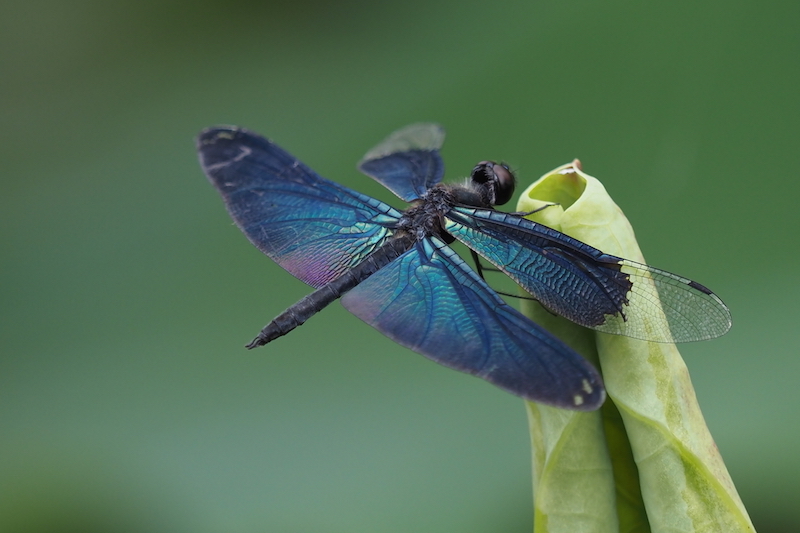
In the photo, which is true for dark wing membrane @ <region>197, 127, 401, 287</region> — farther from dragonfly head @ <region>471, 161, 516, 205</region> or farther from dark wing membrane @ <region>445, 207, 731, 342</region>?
dark wing membrane @ <region>445, 207, 731, 342</region>

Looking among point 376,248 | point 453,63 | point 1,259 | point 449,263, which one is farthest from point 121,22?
point 449,263

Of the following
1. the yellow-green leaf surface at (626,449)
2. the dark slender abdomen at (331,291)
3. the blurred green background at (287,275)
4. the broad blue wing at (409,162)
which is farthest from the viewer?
the blurred green background at (287,275)

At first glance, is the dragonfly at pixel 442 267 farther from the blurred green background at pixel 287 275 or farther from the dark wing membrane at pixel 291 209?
the blurred green background at pixel 287 275

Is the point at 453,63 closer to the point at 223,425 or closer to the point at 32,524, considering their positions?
the point at 223,425

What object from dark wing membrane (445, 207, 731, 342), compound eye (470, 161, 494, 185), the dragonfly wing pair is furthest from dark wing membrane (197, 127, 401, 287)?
dark wing membrane (445, 207, 731, 342)

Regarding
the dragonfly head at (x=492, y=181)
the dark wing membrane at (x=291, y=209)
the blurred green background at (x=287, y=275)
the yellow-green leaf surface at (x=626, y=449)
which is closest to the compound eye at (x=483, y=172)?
the dragonfly head at (x=492, y=181)

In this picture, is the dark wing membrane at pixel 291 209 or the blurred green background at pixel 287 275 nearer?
the dark wing membrane at pixel 291 209

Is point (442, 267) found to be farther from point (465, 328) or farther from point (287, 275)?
point (287, 275)
